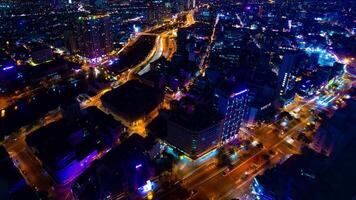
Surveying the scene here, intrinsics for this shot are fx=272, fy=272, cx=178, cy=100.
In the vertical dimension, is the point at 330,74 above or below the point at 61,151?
above

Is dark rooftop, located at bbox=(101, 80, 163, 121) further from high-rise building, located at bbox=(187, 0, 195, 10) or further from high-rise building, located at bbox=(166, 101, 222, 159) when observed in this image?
high-rise building, located at bbox=(187, 0, 195, 10)

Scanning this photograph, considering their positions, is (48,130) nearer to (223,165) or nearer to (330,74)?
(223,165)

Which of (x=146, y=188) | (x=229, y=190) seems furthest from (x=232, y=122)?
(x=146, y=188)

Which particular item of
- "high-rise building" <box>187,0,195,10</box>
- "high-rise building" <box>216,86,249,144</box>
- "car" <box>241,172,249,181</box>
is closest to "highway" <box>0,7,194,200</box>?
"car" <box>241,172,249,181</box>

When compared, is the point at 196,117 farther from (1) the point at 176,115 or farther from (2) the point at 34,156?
(2) the point at 34,156

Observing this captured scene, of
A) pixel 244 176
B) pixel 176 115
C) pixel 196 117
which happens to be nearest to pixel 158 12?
pixel 176 115
